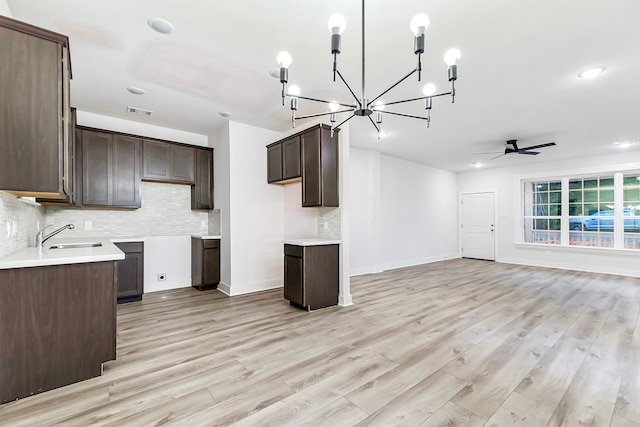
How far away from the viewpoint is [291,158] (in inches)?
169

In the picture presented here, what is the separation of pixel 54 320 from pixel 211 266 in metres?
2.70

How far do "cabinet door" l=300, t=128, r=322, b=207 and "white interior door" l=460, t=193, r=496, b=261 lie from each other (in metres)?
6.48

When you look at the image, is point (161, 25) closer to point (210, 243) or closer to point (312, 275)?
point (312, 275)

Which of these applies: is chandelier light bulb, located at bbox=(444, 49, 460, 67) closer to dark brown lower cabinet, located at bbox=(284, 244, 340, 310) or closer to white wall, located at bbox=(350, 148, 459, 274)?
dark brown lower cabinet, located at bbox=(284, 244, 340, 310)

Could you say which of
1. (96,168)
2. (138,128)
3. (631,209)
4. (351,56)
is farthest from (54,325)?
(631,209)

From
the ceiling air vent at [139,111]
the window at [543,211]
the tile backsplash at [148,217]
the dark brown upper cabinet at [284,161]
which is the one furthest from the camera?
the window at [543,211]

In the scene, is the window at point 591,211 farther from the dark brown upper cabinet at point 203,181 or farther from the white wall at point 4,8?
the white wall at point 4,8

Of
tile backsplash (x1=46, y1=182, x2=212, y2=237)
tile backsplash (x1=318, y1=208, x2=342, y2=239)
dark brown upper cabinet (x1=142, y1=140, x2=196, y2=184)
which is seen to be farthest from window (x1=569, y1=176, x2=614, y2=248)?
dark brown upper cabinet (x1=142, y1=140, x2=196, y2=184)

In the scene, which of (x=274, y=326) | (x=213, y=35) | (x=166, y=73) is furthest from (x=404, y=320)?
(x=166, y=73)

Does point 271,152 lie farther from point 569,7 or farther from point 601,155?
point 601,155

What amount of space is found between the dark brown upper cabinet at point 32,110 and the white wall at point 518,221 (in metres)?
9.00

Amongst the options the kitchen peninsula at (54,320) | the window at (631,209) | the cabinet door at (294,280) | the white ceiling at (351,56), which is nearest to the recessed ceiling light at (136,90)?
the white ceiling at (351,56)

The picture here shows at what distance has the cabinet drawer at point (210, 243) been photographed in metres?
4.61

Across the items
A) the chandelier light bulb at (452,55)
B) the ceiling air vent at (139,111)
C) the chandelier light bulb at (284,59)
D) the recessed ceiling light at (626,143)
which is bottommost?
the chandelier light bulb at (452,55)
